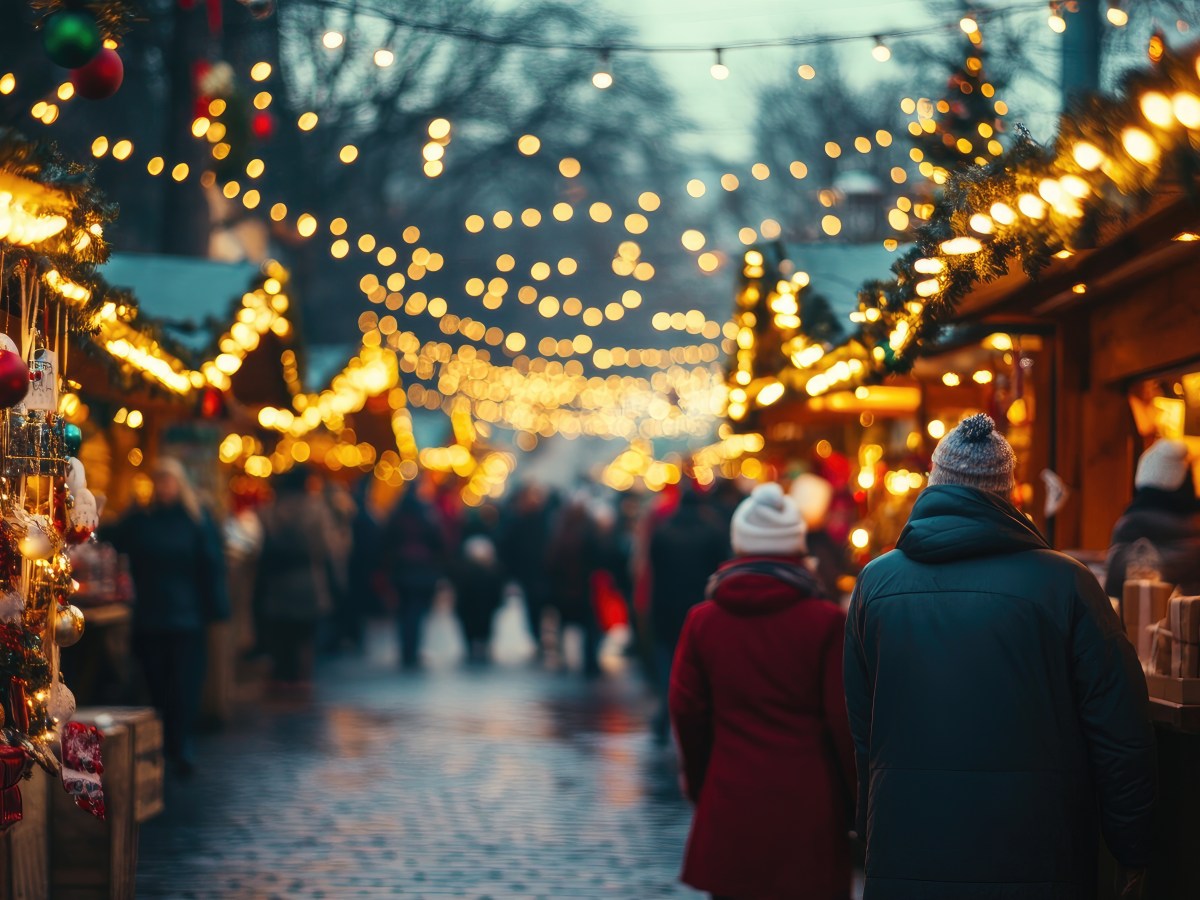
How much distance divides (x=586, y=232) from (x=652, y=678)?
81.9ft

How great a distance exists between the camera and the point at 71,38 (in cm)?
586

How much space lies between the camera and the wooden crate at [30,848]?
6.31 metres

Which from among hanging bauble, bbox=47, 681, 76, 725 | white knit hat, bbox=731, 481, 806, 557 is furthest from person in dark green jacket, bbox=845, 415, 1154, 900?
hanging bauble, bbox=47, 681, 76, 725

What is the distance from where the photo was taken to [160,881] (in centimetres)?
824

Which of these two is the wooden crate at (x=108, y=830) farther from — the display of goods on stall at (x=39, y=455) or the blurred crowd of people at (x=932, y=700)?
the blurred crowd of people at (x=932, y=700)

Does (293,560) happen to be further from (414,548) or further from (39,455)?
(39,455)

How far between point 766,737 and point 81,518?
247 cm

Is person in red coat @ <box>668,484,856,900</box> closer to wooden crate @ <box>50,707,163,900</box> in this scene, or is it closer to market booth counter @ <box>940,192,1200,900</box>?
market booth counter @ <box>940,192,1200,900</box>

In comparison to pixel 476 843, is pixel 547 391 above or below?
above

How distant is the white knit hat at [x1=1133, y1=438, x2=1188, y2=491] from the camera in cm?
673

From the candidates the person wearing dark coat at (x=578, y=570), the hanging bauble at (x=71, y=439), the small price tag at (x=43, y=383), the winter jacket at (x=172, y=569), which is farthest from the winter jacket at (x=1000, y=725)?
the person wearing dark coat at (x=578, y=570)

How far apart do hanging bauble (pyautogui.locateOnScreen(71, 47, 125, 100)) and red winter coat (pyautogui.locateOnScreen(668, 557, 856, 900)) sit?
8.64ft

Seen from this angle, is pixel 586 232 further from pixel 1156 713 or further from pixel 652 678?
pixel 1156 713

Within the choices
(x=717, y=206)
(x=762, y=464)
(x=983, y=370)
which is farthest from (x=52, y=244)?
(x=717, y=206)
